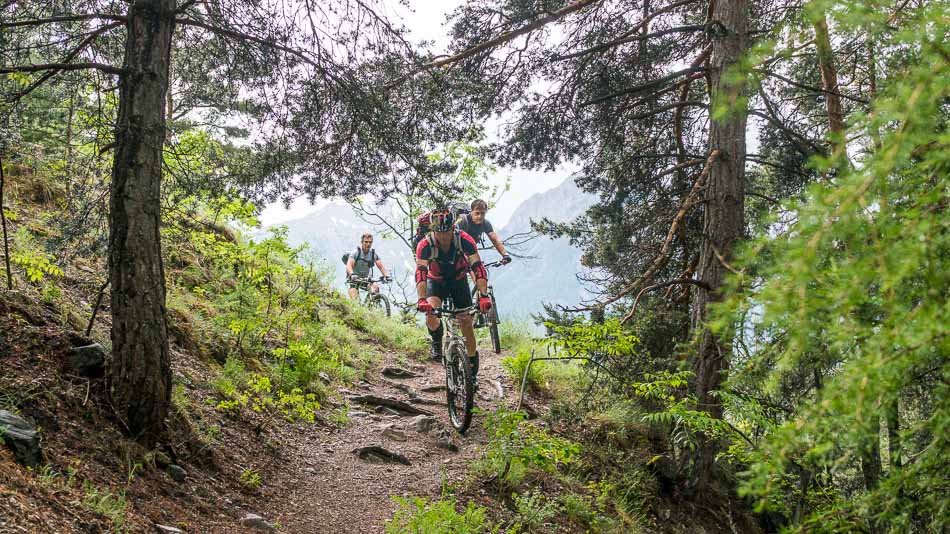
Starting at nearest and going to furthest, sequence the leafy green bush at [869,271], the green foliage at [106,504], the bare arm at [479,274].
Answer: the leafy green bush at [869,271]
the green foliage at [106,504]
the bare arm at [479,274]

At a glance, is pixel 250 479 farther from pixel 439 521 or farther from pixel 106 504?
pixel 439 521

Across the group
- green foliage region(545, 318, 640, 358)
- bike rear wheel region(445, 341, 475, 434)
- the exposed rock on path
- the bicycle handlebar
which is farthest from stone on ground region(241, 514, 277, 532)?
the bicycle handlebar

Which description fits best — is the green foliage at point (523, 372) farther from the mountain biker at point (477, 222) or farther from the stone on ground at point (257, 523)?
the stone on ground at point (257, 523)

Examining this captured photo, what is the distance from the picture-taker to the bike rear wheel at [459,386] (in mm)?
7031

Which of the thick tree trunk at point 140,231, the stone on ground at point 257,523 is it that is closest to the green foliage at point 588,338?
the stone on ground at point 257,523

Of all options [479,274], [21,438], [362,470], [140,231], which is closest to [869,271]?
[21,438]

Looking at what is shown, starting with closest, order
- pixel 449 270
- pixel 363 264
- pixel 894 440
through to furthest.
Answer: pixel 894 440
pixel 449 270
pixel 363 264

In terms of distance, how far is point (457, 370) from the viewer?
7.39m

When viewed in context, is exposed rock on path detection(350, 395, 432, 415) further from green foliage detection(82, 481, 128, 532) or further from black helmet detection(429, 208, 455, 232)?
green foliage detection(82, 481, 128, 532)

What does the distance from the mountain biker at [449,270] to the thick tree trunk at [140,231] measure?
3315mm

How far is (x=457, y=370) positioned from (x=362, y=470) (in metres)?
1.72

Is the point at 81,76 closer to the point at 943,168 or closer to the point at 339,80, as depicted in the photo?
the point at 339,80

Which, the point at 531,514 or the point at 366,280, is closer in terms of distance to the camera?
the point at 531,514

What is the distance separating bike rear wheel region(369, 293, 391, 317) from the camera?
48.9 feet
